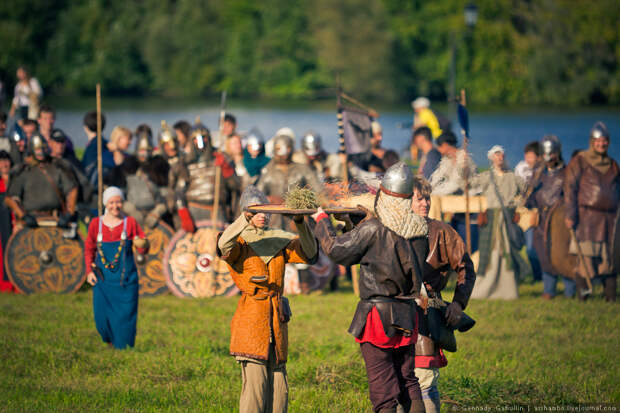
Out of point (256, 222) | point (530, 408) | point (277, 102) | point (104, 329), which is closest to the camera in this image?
point (256, 222)

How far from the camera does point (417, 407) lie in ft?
18.5

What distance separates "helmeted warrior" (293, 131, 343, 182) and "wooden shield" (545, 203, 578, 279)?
286cm

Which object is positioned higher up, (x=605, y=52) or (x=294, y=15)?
(x=294, y=15)

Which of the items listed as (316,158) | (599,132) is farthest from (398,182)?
(316,158)

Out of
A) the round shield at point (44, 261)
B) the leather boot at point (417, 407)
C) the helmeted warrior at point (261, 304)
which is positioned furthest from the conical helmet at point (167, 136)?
the leather boot at point (417, 407)

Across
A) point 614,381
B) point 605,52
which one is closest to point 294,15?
point 605,52

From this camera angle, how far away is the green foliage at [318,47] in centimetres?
4375

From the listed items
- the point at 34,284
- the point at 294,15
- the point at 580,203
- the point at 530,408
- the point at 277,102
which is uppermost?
the point at 294,15

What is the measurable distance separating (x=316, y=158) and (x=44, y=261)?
3897 millimetres

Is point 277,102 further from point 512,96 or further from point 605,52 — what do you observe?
point 605,52

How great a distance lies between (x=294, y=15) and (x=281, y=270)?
4727 centimetres

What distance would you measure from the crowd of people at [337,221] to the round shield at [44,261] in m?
0.22

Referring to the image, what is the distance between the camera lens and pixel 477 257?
10812mm

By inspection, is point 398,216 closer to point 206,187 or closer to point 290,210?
point 290,210
